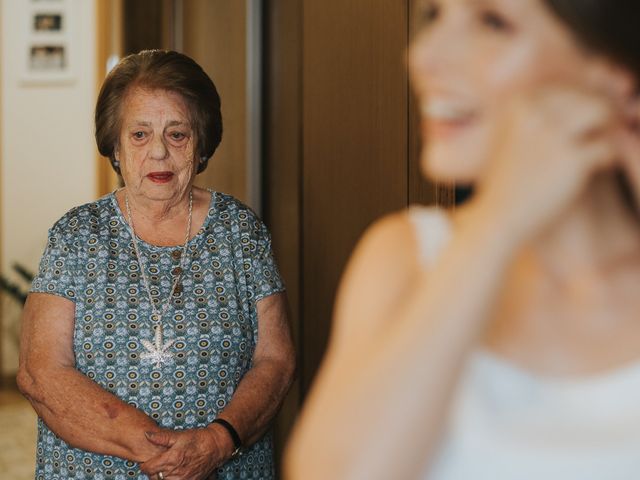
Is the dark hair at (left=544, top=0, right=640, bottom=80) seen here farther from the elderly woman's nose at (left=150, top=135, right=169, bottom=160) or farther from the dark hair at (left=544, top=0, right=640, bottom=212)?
the elderly woman's nose at (left=150, top=135, right=169, bottom=160)

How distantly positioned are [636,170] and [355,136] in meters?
1.76

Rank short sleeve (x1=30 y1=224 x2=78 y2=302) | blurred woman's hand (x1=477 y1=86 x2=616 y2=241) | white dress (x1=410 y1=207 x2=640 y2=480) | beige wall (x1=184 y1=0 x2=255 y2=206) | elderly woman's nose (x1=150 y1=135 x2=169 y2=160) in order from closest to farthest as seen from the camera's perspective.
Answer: blurred woman's hand (x1=477 y1=86 x2=616 y2=241) < white dress (x1=410 y1=207 x2=640 y2=480) < short sleeve (x1=30 y1=224 x2=78 y2=302) < elderly woman's nose (x1=150 y1=135 x2=169 y2=160) < beige wall (x1=184 y1=0 x2=255 y2=206)

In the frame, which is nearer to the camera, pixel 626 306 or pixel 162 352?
pixel 626 306

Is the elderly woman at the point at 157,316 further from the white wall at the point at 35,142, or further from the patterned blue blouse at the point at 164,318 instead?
the white wall at the point at 35,142

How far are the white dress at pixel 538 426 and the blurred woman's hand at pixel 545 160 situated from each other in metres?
0.21

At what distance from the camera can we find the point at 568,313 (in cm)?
105

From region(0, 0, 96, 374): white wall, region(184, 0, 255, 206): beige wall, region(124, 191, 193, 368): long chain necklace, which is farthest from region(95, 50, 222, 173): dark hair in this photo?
region(0, 0, 96, 374): white wall

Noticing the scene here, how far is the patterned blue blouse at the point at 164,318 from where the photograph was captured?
Answer: 2197mm

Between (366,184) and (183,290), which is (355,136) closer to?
(366,184)

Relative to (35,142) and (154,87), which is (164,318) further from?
(35,142)

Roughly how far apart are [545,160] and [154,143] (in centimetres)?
166

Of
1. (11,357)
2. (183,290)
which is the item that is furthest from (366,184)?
(11,357)

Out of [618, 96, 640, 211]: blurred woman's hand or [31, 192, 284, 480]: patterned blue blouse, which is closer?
[618, 96, 640, 211]: blurred woman's hand

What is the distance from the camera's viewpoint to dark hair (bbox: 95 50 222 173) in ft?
7.80
